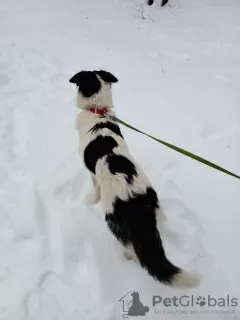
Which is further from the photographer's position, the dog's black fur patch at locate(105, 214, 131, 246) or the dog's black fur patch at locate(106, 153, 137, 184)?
the dog's black fur patch at locate(106, 153, 137, 184)

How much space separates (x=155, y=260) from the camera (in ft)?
5.93

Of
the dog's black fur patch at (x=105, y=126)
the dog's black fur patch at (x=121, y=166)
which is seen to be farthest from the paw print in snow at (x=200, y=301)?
the dog's black fur patch at (x=105, y=126)

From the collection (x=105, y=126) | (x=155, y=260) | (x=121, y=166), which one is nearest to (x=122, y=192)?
(x=121, y=166)

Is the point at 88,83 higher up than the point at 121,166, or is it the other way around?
the point at 88,83

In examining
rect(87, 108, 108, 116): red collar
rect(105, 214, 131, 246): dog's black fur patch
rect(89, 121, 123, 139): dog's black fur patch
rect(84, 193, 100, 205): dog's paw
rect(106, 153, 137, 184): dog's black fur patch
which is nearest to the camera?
rect(105, 214, 131, 246): dog's black fur patch

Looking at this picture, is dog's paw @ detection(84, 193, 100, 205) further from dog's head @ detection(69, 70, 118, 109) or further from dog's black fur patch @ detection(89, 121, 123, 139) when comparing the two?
dog's head @ detection(69, 70, 118, 109)

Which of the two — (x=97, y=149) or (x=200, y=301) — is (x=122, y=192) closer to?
(x=97, y=149)

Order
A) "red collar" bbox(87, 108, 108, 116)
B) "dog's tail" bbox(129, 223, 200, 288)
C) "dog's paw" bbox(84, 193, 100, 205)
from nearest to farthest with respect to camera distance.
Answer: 1. "dog's tail" bbox(129, 223, 200, 288)
2. "red collar" bbox(87, 108, 108, 116)
3. "dog's paw" bbox(84, 193, 100, 205)

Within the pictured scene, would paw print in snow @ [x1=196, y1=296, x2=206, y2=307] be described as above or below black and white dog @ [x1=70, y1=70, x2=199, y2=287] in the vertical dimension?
below

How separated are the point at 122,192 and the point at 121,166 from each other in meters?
0.24

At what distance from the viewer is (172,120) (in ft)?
13.7

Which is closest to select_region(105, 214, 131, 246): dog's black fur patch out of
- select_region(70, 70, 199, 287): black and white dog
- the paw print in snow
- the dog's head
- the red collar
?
select_region(70, 70, 199, 287): black and white dog

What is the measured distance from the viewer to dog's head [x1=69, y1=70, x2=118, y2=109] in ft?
9.02

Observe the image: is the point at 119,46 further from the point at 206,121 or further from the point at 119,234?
the point at 119,234
